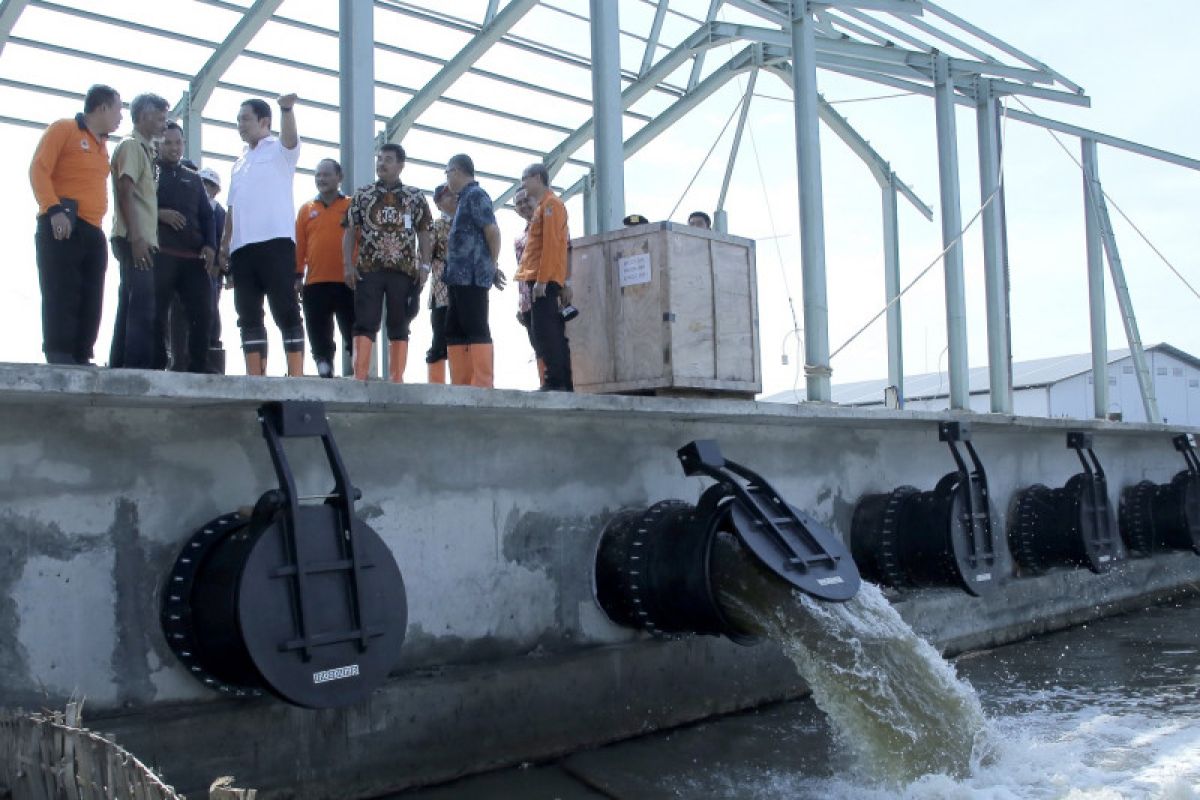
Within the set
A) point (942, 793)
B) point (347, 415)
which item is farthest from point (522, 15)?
point (942, 793)

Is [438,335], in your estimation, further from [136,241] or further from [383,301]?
[136,241]

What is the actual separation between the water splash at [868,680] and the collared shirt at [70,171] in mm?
3419

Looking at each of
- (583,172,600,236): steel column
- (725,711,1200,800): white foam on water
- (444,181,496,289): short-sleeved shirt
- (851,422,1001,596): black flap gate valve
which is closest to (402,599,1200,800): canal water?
(725,711,1200,800): white foam on water

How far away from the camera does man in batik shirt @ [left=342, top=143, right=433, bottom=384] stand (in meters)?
6.44

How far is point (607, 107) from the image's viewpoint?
7.87 meters

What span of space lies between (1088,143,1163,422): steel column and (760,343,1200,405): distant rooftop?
17565mm

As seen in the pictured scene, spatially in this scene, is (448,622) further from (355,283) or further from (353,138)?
(353,138)

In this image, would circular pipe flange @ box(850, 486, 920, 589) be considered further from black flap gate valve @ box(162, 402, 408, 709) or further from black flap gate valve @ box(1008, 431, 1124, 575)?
black flap gate valve @ box(162, 402, 408, 709)

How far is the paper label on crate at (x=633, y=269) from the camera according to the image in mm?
6797

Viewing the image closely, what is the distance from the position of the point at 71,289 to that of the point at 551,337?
2567 millimetres

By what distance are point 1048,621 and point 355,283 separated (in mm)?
6736

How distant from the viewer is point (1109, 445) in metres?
11.7

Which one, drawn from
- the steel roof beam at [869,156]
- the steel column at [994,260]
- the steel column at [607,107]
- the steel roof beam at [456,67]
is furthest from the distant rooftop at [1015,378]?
the steel column at [607,107]

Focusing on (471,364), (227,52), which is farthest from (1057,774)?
(227,52)
